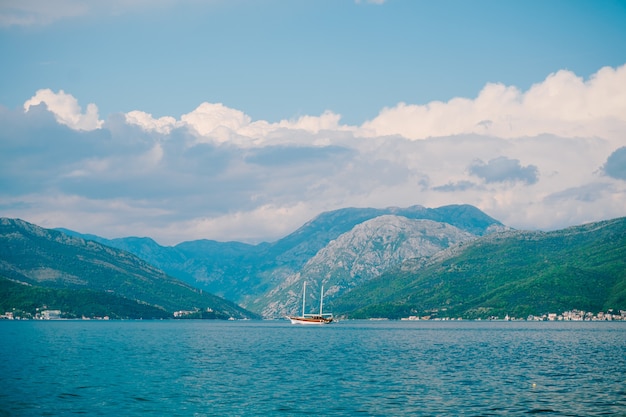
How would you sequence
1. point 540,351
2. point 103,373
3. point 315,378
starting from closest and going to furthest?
1. point 315,378
2. point 103,373
3. point 540,351

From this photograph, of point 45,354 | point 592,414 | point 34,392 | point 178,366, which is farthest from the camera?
point 45,354

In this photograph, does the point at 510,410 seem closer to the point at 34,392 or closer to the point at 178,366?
the point at 34,392

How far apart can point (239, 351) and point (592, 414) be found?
409 feet

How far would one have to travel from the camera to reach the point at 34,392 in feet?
316

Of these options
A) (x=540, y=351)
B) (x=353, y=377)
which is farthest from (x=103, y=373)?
(x=540, y=351)

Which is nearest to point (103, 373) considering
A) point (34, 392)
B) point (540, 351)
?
point (34, 392)

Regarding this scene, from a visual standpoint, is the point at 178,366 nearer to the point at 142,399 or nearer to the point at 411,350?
the point at 142,399

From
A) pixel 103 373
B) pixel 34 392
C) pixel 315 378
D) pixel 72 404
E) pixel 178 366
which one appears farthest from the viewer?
pixel 178 366

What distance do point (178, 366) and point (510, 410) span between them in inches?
3122

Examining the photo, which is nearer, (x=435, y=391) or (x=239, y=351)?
(x=435, y=391)

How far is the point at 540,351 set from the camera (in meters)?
177

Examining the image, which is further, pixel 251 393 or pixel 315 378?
pixel 315 378

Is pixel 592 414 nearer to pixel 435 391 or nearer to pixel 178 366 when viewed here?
pixel 435 391

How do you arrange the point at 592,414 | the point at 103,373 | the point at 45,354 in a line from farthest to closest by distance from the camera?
the point at 45,354 < the point at 103,373 < the point at 592,414
